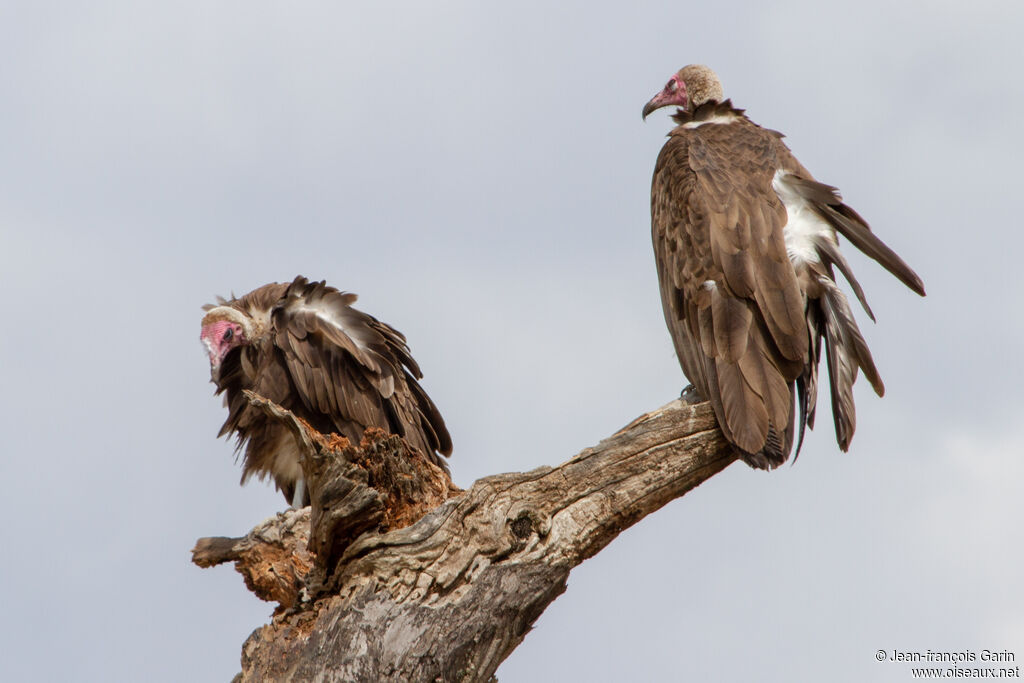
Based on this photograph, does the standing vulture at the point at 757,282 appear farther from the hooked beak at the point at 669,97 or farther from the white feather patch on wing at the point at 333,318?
the white feather patch on wing at the point at 333,318

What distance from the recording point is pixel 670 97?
7.70m

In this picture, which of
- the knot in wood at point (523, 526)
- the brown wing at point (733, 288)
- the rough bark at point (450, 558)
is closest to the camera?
the rough bark at point (450, 558)

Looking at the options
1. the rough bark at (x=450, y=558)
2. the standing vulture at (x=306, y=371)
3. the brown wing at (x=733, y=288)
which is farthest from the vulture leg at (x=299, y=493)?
the brown wing at (x=733, y=288)

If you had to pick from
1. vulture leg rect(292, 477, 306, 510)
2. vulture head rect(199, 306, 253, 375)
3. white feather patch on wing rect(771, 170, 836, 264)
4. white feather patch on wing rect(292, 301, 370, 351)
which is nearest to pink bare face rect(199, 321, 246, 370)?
vulture head rect(199, 306, 253, 375)

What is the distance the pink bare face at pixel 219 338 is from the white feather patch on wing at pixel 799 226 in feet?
12.8

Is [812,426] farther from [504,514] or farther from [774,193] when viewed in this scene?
[504,514]

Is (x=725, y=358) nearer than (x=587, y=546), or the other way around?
(x=587, y=546)

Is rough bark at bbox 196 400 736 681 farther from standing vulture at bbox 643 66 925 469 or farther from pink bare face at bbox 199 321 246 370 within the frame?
pink bare face at bbox 199 321 246 370

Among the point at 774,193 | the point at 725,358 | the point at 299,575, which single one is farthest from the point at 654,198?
the point at 299,575

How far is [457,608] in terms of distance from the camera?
4.74m

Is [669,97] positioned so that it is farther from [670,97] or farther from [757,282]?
[757,282]

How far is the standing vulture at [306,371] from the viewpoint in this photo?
7980mm

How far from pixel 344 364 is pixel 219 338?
870mm

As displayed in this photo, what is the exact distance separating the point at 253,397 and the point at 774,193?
2.84 meters
